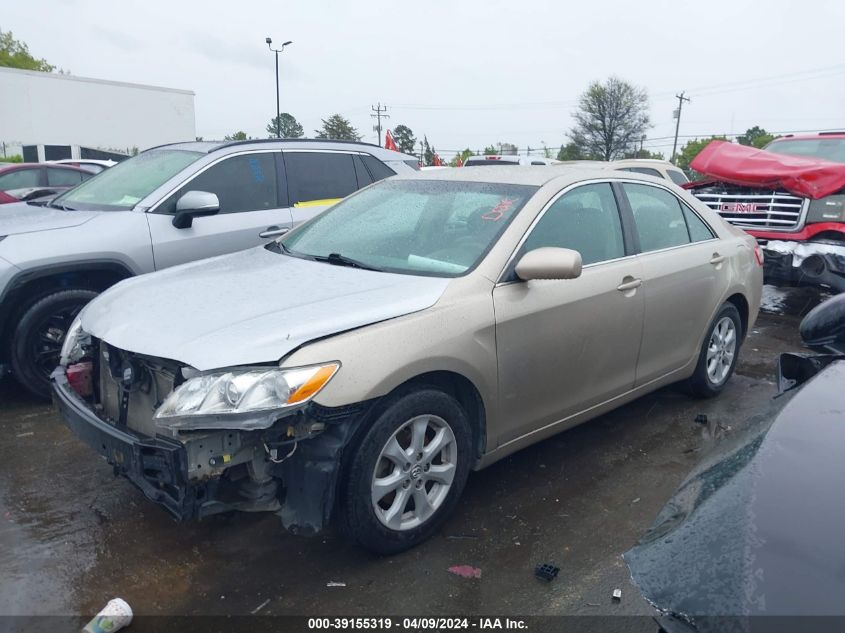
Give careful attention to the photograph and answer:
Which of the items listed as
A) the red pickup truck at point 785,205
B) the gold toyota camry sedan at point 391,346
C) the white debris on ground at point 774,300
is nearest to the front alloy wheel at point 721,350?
the gold toyota camry sedan at point 391,346

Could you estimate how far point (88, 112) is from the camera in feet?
126

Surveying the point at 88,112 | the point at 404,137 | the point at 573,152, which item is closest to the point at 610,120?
the point at 573,152

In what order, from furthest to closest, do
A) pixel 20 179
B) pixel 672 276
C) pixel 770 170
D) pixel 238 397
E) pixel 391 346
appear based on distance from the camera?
pixel 20 179 < pixel 770 170 < pixel 672 276 < pixel 391 346 < pixel 238 397

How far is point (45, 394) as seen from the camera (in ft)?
15.9

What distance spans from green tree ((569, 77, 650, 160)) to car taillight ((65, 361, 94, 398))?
6731cm

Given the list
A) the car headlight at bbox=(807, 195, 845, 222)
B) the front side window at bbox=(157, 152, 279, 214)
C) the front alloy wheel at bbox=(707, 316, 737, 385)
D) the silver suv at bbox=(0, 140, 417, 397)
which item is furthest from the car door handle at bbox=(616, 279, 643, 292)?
the car headlight at bbox=(807, 195, 845, 222)

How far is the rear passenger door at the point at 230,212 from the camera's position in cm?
515

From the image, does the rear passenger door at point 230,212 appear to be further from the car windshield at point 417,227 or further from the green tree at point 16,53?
the green tree at point 16,53

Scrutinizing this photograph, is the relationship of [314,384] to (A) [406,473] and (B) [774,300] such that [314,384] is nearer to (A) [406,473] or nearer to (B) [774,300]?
(A) [406,473]

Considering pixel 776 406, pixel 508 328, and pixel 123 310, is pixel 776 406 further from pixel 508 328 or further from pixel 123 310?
pixel 123 310

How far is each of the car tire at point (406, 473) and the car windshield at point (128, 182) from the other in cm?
333

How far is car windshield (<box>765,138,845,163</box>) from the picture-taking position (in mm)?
9266

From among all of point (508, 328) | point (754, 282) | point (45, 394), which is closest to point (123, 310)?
point (508, 328)

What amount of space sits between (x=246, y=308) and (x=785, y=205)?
6.81 meters
